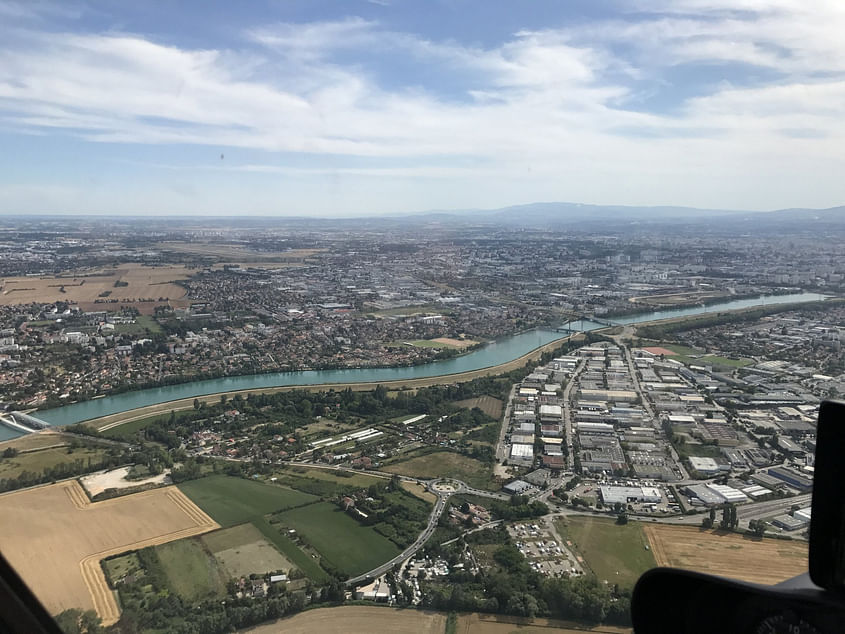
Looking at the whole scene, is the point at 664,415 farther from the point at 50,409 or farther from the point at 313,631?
the point at 50,409

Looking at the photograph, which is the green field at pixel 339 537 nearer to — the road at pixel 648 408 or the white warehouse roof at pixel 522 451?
the white warehouse roof at pixel 522 451

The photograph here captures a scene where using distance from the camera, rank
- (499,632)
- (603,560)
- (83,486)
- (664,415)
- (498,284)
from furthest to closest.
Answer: (498,284) < (664,415) < (83,486) < (603,560) < (499,632)

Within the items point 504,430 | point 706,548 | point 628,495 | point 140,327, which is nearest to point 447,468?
point 504,430

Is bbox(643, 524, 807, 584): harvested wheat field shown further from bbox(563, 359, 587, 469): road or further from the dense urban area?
bbox(563, 359, 587, 469): road

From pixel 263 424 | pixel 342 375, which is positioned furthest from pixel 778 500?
pixel 342 375

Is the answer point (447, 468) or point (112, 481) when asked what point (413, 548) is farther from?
point (112, 481)

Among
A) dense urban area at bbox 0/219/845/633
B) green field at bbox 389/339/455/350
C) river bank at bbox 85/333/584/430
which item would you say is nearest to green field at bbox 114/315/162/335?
dense urban area at bbox 0/219/845/633
